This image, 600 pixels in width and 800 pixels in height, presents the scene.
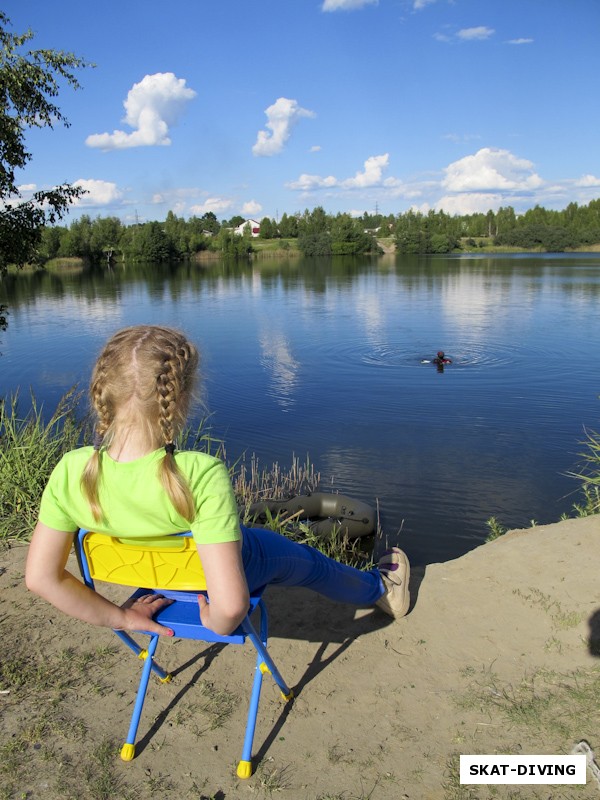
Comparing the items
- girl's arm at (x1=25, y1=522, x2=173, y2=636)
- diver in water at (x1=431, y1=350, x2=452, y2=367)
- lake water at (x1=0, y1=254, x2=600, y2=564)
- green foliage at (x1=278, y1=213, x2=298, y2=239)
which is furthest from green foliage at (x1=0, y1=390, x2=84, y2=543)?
green foliage at (x1=278, y1=213, x2=298, y2=239)

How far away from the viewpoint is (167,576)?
214 cm

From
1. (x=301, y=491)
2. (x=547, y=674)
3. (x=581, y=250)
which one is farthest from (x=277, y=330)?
(x=581, y=250)

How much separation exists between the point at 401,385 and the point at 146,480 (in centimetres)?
1420

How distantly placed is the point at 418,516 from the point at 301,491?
175cm

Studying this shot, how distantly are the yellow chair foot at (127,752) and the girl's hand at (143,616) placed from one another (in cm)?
53

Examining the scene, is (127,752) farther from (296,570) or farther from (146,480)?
(146,480)

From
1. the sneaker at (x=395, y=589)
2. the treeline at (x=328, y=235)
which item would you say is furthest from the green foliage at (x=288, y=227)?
the sneaker at (x=395, y=589)

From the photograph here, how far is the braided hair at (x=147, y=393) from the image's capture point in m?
1.87

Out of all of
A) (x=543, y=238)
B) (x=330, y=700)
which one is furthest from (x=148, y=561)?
(x=543, y=238)

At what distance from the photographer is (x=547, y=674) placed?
2.97 m

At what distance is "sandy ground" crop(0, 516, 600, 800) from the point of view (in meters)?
2.38

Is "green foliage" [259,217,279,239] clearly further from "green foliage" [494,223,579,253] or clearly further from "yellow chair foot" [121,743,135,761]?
"yellow chair foot" [121,743,135,761]

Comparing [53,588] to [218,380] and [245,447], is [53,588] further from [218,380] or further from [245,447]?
[218,380]

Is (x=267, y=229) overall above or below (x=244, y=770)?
above
